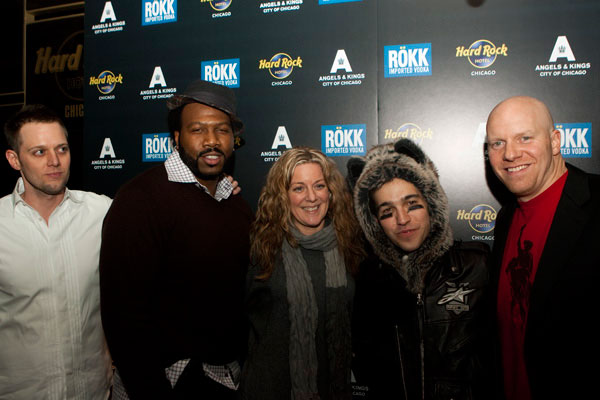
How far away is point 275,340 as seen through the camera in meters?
1.90

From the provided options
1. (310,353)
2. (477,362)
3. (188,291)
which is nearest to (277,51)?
(188,291)

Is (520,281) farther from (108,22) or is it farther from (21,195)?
(108,22)

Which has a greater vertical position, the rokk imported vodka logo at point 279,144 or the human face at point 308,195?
the rokk imported vodka logo at point 279,144

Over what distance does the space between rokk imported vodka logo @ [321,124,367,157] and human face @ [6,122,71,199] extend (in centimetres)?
177

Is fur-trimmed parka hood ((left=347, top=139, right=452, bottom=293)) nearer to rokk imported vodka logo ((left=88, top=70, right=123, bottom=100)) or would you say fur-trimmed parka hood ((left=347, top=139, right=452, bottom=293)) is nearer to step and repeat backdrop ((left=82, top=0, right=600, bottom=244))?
step and repeat backdrop ((left=82, top=0, right=600, bottom=244))

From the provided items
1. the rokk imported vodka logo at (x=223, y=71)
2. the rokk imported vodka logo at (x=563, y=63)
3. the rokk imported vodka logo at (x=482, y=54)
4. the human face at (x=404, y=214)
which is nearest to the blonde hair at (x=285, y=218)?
the human face at (x=404, y=214)

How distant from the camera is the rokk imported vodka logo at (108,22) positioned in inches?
130

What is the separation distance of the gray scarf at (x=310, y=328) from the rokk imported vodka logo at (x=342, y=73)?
4.94 feet

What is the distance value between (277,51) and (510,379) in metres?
2.67

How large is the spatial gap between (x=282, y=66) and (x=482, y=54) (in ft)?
4.98

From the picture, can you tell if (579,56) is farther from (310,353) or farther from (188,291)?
(188,291)

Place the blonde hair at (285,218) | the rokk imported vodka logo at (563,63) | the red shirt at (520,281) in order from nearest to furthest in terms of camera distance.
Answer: the red shirt at (520,281), the blonde hair at (285,218), the rokk imported vodka logo at (563,63)

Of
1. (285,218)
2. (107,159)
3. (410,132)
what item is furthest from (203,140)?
(107,159)

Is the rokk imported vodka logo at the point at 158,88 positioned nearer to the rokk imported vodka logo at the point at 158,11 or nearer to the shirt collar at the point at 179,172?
the rokk imported vodka logo at the point at 158,11
